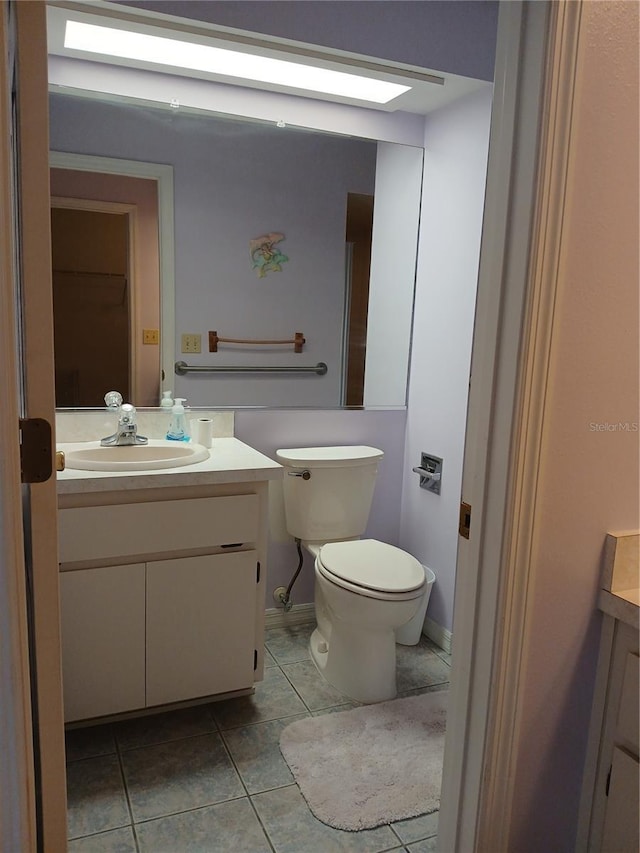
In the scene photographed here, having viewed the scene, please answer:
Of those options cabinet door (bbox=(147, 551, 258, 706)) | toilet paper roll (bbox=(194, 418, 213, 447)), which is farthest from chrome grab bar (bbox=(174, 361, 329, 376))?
cabinet door (bbox=(147, 551, 258, 706))

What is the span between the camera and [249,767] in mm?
1881

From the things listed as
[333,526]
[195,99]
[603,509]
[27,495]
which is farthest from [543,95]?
[333,526]

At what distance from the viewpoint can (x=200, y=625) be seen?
6.51ft

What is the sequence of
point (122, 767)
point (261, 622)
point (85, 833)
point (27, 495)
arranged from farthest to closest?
point (261, 622) < point (122, 767) < point (85, 833) < point (27, 495)

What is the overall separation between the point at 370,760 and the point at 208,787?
1.56 ft

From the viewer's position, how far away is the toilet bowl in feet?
6.95

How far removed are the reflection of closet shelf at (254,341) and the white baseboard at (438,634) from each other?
1.24 metres

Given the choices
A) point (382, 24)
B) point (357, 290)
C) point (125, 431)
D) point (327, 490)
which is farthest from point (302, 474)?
point (382, 24)

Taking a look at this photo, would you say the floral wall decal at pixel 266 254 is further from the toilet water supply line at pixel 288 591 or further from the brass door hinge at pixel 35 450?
the brass door hinge at pixel 35 450

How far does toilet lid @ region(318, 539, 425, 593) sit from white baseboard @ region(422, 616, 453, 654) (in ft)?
1.56

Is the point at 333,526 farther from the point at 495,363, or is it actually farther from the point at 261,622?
the point at 495,363

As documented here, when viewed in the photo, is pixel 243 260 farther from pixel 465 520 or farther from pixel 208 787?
pixel 208 787

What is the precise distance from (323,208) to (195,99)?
0.61 metres

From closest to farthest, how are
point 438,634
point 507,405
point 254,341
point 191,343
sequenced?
point 507,405 → point 191,343 → point 254,341 → point 438,634
